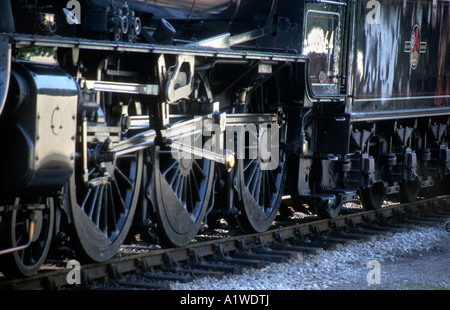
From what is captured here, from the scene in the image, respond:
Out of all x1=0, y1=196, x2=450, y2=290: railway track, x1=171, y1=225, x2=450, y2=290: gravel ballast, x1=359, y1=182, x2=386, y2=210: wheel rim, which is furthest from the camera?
x1=359, y1=182, x2=386, y2=210: wheel rim

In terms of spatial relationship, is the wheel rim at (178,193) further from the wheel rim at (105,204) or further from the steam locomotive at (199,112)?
the wheel rim at (105,204)

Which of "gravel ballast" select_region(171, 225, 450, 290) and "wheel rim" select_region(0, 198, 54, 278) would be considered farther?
"gravel ballast" select_region(171, 225, 450, 290)

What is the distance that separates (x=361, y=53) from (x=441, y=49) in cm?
282

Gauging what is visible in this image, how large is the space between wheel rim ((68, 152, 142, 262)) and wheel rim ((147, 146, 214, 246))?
0.79ft

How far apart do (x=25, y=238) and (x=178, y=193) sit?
2378mm

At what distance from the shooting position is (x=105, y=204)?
6.98 meters

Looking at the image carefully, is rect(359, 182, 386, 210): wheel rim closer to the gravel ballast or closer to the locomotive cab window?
the gravel ballast

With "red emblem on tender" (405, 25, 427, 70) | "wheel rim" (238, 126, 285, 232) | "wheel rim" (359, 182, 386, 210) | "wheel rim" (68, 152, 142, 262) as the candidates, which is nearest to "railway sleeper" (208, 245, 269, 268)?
"wheel rim" (238, 126, 285, 232)

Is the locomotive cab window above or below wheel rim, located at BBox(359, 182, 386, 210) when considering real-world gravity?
above

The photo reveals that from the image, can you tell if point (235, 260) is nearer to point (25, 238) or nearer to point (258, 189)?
point (258, 189)

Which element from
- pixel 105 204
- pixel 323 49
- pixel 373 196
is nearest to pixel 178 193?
pixel 105 204

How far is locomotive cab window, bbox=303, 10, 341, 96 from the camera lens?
30.5 feet

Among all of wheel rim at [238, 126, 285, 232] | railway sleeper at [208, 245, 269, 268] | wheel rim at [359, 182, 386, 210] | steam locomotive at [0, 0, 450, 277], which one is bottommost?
wheel rim at [359, 182, 386, 210]

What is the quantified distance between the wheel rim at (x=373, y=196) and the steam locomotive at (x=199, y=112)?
31 millimetres
